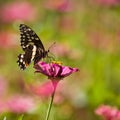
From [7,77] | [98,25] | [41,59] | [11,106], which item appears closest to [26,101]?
[11,106]

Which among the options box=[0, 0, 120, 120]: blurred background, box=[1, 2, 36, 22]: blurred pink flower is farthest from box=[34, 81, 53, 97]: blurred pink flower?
box=[1, 2, 36, 22]: blurred pink flower

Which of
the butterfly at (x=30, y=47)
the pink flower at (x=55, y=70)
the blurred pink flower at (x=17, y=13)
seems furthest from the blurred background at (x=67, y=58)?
the pink flower at (x=55, y=70)

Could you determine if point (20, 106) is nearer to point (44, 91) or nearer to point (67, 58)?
Result: point (44, 91)

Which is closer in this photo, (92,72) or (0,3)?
(92,72)

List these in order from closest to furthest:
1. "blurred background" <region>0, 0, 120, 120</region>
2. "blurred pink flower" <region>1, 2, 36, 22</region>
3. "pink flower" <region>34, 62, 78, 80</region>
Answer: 1. "pink flower" <region>34, 62, 78, 80</region>
2. "blurred background" <region>0, 0, 120, 120</region>
3. "blurred pink flower" <region>1, 2, 36, 22</region>

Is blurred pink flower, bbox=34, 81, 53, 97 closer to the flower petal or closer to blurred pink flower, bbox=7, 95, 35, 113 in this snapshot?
blurred pink flower, bbox=7, 95, 35, 113

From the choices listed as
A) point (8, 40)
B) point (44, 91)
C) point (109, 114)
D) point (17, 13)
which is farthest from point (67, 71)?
point (17, 13)

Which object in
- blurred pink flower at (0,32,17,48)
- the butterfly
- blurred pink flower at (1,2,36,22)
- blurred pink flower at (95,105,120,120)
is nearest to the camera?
blurred pink flower at (95,105,120,120)

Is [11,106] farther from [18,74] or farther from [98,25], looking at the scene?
[98,25]

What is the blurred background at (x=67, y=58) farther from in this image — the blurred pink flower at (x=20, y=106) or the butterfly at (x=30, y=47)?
the butterfly at (x=30, y=47)
